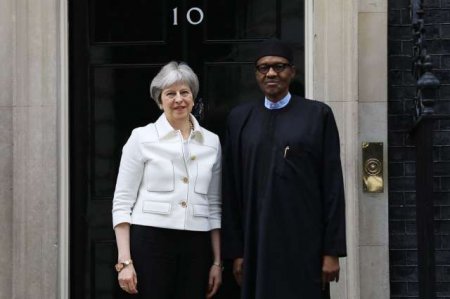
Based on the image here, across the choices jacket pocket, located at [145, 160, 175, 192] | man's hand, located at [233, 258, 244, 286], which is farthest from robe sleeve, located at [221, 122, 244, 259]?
jacket pocket, located at [145, 160, 175, 192]

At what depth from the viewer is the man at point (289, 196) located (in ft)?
15.5

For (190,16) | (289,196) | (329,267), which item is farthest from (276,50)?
(190,16)

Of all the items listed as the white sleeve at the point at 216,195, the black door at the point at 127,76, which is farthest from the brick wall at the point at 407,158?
the white sleeve at the point at 216,195

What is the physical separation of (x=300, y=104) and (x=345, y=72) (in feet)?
4.06

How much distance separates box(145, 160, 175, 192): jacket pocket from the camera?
483 centimetres

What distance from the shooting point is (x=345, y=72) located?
6004 millimetres

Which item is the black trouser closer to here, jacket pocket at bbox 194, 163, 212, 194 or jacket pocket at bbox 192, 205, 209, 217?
jacket pocket at bbox 192, 205, 209, 217

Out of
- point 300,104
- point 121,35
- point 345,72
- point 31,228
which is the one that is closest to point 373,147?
point 345,72

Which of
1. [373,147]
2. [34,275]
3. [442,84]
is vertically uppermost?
[442,84]

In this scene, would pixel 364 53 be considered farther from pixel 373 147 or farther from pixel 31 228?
pixel 31 228

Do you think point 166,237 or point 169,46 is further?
point 169,46

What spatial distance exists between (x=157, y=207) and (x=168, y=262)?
274 mm

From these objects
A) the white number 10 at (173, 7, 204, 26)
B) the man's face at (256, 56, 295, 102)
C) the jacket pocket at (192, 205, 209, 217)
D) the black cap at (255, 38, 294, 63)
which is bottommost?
the jacket pocket at (192, 205, 209, 217)

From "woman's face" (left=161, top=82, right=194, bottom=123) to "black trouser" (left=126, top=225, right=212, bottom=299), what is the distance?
0.58 meters
